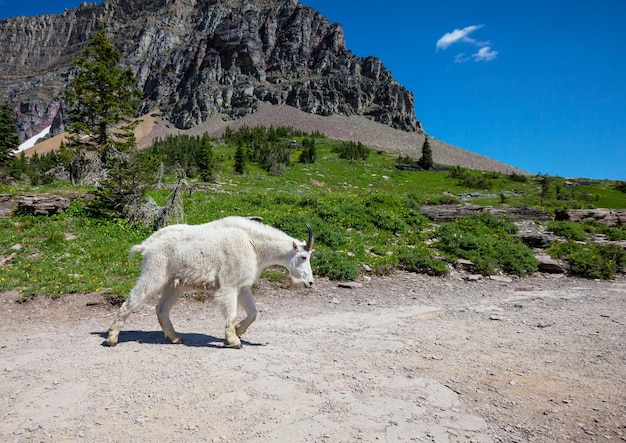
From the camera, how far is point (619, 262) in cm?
1647

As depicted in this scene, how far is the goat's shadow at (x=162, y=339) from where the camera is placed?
7.08m

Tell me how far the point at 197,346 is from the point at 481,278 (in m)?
11.7

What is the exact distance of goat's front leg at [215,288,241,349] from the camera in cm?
682

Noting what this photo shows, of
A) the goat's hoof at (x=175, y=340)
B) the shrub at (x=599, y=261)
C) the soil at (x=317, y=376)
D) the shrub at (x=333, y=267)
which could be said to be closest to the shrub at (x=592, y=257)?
the shrub at (x=599, y=261)

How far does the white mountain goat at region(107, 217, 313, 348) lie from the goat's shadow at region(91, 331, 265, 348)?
0.24m

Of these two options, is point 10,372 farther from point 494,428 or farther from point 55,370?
point 494,428

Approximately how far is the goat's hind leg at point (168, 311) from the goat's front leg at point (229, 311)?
3.05ft

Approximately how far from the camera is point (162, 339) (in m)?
7.38

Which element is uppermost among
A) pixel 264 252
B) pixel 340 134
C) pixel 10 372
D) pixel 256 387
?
pixel 340 134

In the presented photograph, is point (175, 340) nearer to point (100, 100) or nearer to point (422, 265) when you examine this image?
point (422, 265)

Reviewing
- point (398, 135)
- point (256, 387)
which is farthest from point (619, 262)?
point (398, 135)

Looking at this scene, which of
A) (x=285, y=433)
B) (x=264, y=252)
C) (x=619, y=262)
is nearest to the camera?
(x=285, y=433)

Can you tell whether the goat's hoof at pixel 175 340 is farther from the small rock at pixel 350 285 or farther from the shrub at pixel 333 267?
the shrub at pixel 333 267

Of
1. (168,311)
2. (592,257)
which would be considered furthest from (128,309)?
(592,257)
